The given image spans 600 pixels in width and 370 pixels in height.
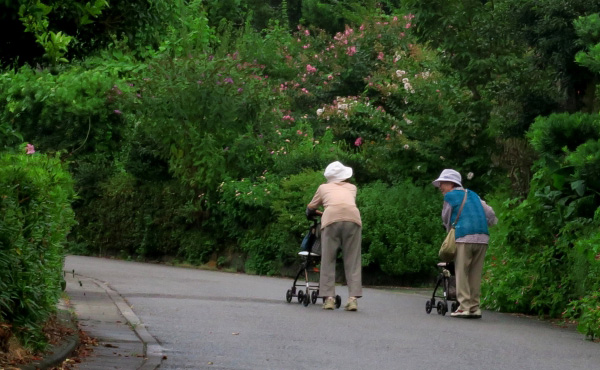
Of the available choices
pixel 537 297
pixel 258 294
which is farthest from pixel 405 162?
pixel 537 297

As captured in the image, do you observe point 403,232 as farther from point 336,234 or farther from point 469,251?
point 469,251

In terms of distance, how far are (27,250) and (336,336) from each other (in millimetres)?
4014

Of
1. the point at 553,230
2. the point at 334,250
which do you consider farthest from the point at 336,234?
the point at 553,230

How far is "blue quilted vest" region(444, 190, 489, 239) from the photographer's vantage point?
1516 cm

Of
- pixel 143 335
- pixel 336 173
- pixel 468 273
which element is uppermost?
pixel 336 173

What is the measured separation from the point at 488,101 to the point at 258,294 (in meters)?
6.13

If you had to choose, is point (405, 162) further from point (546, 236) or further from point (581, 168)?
point (581, 168)

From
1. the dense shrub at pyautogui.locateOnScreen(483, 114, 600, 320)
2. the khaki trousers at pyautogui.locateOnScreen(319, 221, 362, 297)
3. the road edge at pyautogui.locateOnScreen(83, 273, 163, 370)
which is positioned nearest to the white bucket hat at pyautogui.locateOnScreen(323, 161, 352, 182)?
the khaki trousers at pyautogui.locateOnScreen(319, 221, 362, 297)

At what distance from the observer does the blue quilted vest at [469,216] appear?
1516 centimetres

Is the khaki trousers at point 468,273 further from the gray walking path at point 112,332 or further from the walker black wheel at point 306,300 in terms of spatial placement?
the gray walking path at point 112,332

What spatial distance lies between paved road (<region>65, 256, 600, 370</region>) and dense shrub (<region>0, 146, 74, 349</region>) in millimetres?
1090

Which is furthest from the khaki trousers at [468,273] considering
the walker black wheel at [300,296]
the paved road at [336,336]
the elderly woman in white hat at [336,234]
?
the walker black wheel at [300,296]

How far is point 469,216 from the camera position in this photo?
599 inches

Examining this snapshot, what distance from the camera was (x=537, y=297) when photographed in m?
15.9
